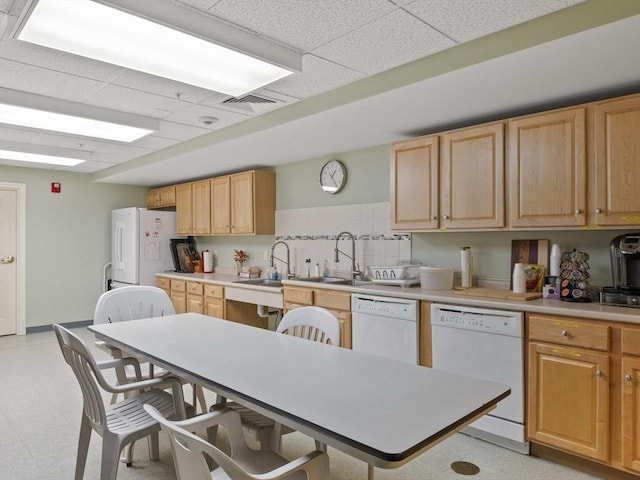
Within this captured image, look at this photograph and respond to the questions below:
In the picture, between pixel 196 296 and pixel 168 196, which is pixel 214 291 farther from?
pixel 168 196

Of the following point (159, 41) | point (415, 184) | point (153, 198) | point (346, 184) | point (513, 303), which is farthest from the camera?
point (153, 198)

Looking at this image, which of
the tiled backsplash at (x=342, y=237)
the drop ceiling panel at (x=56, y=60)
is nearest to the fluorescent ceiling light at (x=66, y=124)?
the drop ceiling panel at (x=56, y=60)

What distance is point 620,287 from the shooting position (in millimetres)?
2639

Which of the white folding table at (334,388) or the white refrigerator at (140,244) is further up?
the white refrigerator at (140,244)

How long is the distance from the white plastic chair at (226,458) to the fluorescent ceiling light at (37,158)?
4850 mm

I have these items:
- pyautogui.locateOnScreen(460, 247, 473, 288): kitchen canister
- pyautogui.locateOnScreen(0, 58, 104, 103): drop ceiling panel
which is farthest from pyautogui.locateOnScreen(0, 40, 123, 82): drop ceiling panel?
pyautogui.locateOnScreen(460, 247, 473, 288): kitchen canister

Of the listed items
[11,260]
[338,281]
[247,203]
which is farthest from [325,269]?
[11,260]

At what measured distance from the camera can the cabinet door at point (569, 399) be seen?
7.93 feet

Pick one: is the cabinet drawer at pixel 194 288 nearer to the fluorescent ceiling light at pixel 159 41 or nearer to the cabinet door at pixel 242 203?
the cabinet door at pixel 242 203

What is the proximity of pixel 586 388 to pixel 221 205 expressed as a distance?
439cm

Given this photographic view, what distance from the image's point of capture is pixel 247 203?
5.27 meters

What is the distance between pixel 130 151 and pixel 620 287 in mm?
4778

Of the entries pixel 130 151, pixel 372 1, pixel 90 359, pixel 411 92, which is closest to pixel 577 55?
pixel 411 92

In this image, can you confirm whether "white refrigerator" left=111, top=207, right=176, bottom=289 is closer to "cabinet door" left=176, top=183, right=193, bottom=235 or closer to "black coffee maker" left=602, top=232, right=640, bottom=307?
"cabinet door" left=176, top=183, right=193, bottom=235
